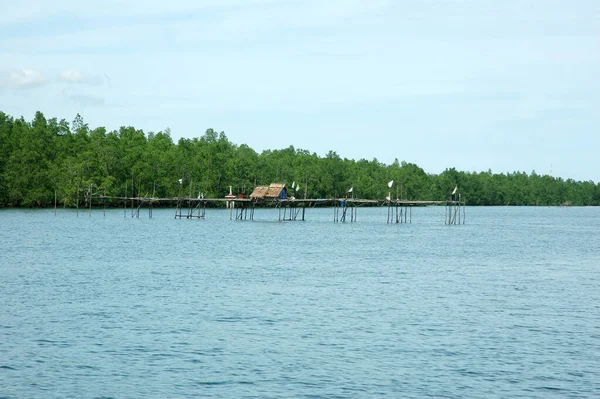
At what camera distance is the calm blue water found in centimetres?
2080

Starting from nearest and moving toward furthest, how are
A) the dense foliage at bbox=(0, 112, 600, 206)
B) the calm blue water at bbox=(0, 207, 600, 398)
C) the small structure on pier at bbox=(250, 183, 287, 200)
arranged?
the calm blue water at bbox=(0, 207, 600, 398)
the small structure on pier at bbox=(250, 183, 287, 200)
the dense foliage at bbox=(0, 112, 600, 206)

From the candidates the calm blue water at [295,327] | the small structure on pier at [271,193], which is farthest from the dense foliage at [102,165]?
the calm blue water at [295,327]

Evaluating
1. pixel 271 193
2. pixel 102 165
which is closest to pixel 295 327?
pixel 271 193

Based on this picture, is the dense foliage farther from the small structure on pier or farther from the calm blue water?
the calm blue water

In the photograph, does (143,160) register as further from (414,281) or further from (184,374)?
(184,374)

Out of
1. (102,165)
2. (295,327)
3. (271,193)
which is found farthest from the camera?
(102,165)

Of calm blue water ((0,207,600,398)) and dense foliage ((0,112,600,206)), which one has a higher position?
dense foliage ((0,112,600,206))

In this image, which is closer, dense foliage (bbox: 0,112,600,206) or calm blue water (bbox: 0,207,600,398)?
calm blue water (bbox: 0,207,600,398)

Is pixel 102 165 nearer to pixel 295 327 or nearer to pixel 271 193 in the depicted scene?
pixel 271 193

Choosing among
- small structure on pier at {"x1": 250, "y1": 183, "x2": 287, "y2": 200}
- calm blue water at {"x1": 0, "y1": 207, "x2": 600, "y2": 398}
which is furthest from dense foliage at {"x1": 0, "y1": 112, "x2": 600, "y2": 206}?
calm blue water at {"x1": 0, "y1": 207, "x2": 600, "y2": 398}

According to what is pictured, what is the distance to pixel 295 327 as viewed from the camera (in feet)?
90.8

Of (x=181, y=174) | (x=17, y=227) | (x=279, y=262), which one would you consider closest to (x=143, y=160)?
(x=181, y=174)

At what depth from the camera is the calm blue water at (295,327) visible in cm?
2080

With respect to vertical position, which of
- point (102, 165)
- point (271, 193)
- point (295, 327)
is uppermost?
point (102, 165)
